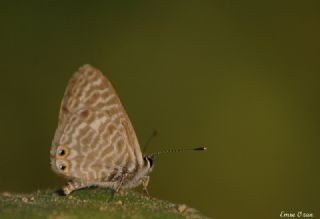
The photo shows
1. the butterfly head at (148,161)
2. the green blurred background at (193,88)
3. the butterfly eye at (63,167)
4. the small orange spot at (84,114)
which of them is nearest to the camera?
the butterfly eye at (63,167)

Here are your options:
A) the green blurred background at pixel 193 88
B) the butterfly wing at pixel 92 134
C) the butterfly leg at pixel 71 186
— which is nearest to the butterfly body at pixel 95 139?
the butterfly wing at pixel 92 134

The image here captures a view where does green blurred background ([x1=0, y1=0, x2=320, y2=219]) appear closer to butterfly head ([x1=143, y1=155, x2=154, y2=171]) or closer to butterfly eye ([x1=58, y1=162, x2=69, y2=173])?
butterfly head ([x1=143, y1=155, x2=154, y2=171])

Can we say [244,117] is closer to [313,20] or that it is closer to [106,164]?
[313,20]

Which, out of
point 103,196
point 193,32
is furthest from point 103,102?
point 193,32

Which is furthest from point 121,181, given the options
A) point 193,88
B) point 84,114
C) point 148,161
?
point 193,88

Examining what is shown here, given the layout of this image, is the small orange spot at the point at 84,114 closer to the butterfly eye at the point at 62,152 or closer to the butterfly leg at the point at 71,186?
the butterfly eye at the point at 62,152

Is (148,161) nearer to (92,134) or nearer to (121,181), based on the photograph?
(121,181)
